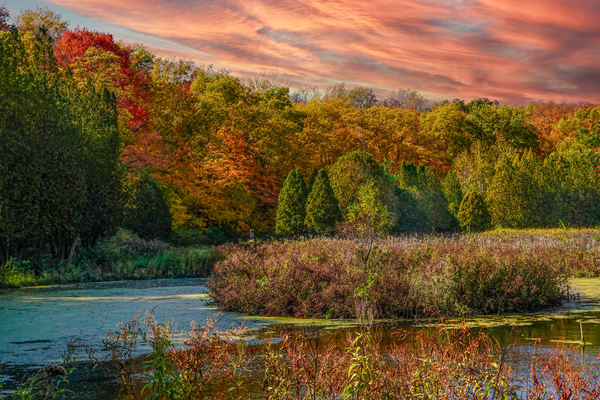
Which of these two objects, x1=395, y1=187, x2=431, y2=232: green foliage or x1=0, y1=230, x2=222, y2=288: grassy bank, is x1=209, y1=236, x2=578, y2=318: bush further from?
x1=395, y1=187, x2=431, y2=232: green foliage

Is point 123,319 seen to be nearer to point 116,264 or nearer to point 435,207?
point 116,264

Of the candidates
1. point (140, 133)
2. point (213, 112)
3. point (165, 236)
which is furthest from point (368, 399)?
point (213, 112)

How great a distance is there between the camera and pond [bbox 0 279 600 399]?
28.7ft

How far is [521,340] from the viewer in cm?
959

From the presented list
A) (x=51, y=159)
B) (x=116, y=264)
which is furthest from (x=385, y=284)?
(x=116, y=264)

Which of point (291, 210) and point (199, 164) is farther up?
point (199, 164)

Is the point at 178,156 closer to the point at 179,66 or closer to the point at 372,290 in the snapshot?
the point at 179,66

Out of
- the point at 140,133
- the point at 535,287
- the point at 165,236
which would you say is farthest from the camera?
the point at 140,133

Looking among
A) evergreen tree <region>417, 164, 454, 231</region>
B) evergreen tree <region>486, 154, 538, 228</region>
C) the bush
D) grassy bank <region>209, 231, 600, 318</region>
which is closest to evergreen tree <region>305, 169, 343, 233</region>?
evergreen tree <region>417, 164, 454, 231</region>

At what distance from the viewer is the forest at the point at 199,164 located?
19016mm

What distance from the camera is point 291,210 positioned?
31078 millimetres

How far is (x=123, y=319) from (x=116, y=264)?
379 inches

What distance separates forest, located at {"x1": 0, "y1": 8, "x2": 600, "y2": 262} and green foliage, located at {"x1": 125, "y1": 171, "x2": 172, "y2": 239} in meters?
0.06

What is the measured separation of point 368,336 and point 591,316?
8841 millimetres
